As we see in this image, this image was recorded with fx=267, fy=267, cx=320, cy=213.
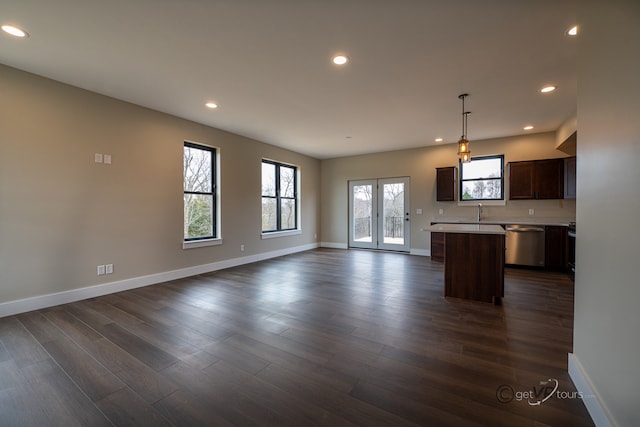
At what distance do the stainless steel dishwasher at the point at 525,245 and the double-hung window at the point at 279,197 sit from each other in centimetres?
504

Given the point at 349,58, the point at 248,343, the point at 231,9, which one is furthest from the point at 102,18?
the point at 248,343

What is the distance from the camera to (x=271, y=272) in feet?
16.5

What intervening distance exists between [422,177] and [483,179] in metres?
1.34

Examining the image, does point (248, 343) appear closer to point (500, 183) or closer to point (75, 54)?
point (75, 54)

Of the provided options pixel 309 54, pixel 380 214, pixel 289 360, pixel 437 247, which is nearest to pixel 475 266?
pixel 289 360

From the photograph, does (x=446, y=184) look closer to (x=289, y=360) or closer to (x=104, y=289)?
(x=289, y=360)

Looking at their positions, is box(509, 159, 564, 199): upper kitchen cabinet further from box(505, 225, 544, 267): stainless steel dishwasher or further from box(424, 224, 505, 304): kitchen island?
box(424, 224, 505, 304): kitchen island

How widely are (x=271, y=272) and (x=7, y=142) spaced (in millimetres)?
3789

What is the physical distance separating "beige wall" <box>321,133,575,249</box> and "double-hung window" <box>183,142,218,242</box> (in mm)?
3867

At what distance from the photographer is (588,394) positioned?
5.20 feet

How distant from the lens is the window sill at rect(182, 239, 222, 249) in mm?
4709

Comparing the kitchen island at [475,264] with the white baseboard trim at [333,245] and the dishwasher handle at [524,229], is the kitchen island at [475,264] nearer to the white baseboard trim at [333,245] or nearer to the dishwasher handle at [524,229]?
the dishwasher handle at [524,229]

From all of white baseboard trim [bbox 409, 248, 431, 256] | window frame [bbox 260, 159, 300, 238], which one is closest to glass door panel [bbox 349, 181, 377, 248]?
white baseboard trim [bbox 409, 248, 431, 256]

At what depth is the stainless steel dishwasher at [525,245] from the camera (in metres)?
5.14
